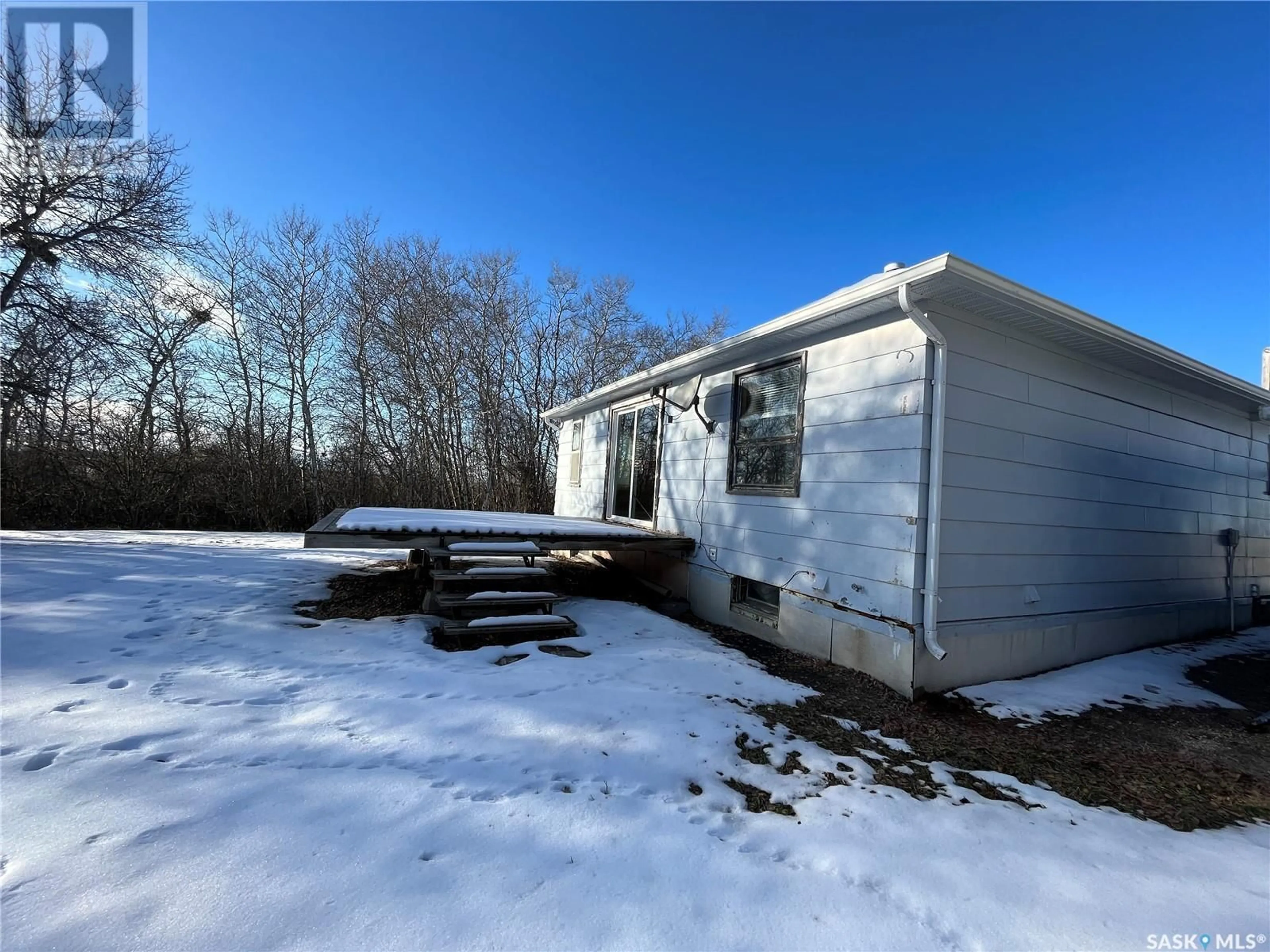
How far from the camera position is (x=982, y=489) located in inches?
151

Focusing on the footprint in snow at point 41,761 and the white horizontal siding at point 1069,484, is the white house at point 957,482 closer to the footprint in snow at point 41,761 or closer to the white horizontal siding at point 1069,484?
the white horizontal siding at point 1069,484

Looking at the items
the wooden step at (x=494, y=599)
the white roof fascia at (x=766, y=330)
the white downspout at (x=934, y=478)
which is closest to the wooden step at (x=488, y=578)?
the wooden step at (x=494, y=599)

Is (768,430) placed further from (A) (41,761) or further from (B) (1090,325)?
(A) (41,761)

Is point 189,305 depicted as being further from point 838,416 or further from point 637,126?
point 838,416

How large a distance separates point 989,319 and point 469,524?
497cm

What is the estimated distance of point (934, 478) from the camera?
3.48m

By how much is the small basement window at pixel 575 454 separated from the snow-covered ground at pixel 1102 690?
7162mm

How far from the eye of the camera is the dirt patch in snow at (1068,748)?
7.93 feet

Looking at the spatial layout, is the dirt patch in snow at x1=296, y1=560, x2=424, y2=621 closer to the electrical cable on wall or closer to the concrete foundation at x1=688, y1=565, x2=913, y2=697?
the electrical cable on wall

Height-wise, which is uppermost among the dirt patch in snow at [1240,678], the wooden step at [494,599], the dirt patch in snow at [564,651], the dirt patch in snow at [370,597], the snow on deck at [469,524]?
the snow on deck at [469,524]

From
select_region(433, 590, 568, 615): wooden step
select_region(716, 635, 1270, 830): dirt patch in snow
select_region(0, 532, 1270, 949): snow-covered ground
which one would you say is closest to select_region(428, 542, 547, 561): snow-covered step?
select_region(433, 590, 568, 615): wooden step

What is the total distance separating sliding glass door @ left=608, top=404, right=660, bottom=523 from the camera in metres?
7.23

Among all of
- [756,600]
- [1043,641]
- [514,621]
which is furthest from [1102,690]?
[514,621]

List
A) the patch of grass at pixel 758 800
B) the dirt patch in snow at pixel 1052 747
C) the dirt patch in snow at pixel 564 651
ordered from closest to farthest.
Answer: the patch of grass at pixel 758 800
the dirt patch in snow at pixel 1052 747
the dirt patch in snow at pixel 564 651
